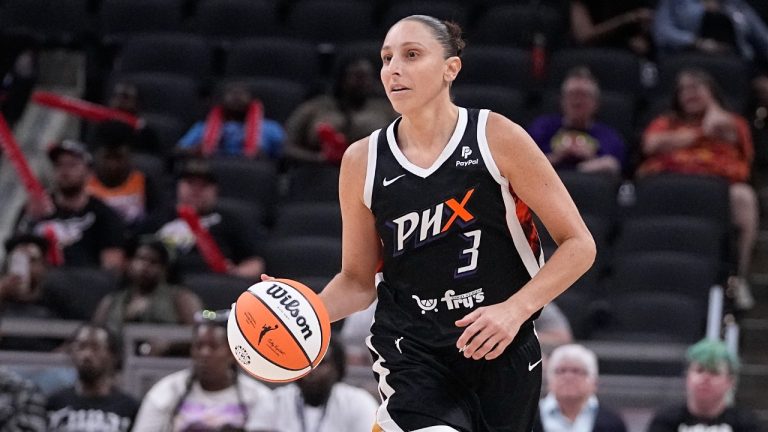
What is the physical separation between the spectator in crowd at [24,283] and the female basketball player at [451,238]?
4898mm

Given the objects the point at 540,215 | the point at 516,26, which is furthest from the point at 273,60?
the point at 540,215

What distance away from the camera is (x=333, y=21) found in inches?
447

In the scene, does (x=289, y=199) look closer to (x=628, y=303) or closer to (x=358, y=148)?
(x=628, y=303)

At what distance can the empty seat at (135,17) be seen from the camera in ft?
38.0

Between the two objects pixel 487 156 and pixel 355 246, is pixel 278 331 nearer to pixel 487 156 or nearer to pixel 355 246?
pixel 355 246

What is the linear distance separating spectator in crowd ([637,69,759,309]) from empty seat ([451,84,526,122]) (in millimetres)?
942

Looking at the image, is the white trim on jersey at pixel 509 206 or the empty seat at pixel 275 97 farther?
the empty seat at pixel 275 97

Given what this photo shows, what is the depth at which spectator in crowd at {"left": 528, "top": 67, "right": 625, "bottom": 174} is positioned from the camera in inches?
378

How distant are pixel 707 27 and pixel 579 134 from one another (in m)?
1.79

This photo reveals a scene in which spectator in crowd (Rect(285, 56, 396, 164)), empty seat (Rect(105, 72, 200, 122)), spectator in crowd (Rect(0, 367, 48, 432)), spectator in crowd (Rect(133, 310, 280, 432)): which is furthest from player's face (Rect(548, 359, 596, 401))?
empty seat (Rect(105, 72, 200, 122))

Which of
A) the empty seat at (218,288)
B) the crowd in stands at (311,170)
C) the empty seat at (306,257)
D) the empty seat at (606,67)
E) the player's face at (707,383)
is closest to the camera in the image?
the player's face at (707,383)

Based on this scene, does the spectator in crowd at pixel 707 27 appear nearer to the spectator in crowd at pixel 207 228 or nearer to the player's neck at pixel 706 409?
the spectator in crowd at pixel 207 228

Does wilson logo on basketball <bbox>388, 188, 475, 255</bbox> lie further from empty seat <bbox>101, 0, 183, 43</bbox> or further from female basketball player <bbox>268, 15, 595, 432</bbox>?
empty seat <bbox>101, 0, 183, 43</bbox>

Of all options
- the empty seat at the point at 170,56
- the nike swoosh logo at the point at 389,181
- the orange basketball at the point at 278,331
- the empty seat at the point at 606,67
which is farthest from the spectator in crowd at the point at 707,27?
the orange basketball at the point at 278,331
